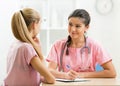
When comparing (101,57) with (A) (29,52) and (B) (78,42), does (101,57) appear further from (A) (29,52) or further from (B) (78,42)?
(A) (29,52)

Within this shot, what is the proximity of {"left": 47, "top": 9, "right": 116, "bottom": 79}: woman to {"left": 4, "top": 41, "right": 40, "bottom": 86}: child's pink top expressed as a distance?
1.28ft

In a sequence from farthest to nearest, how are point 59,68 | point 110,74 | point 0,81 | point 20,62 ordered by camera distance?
point 0,81 → point 59,68 → point 110,74 → point 20,62

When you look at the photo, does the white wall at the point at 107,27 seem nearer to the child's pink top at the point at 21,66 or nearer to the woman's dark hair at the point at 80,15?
the woman's dark hair at the point at 80,15

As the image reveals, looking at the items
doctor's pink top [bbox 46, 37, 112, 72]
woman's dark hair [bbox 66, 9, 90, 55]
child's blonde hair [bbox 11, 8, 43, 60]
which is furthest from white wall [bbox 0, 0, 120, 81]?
child's blonde hair [bbox 11, 8, 43, 60]

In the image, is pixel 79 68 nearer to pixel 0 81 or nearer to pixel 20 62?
pixel 20 62

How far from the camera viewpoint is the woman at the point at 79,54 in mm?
2148

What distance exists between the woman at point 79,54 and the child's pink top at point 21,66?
39 cm

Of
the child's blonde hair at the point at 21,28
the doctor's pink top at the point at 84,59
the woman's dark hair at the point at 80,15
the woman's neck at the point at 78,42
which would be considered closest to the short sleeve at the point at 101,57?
the doctor's pink top at the point at 84,59

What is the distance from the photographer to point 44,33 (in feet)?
13.0

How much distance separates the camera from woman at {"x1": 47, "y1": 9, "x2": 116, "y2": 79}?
2148mm

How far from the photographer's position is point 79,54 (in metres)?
2.17

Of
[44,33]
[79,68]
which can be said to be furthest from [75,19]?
[44,33]

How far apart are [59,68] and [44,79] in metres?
0.54

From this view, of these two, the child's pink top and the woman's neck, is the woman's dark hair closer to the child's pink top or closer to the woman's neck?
the woman's neck
